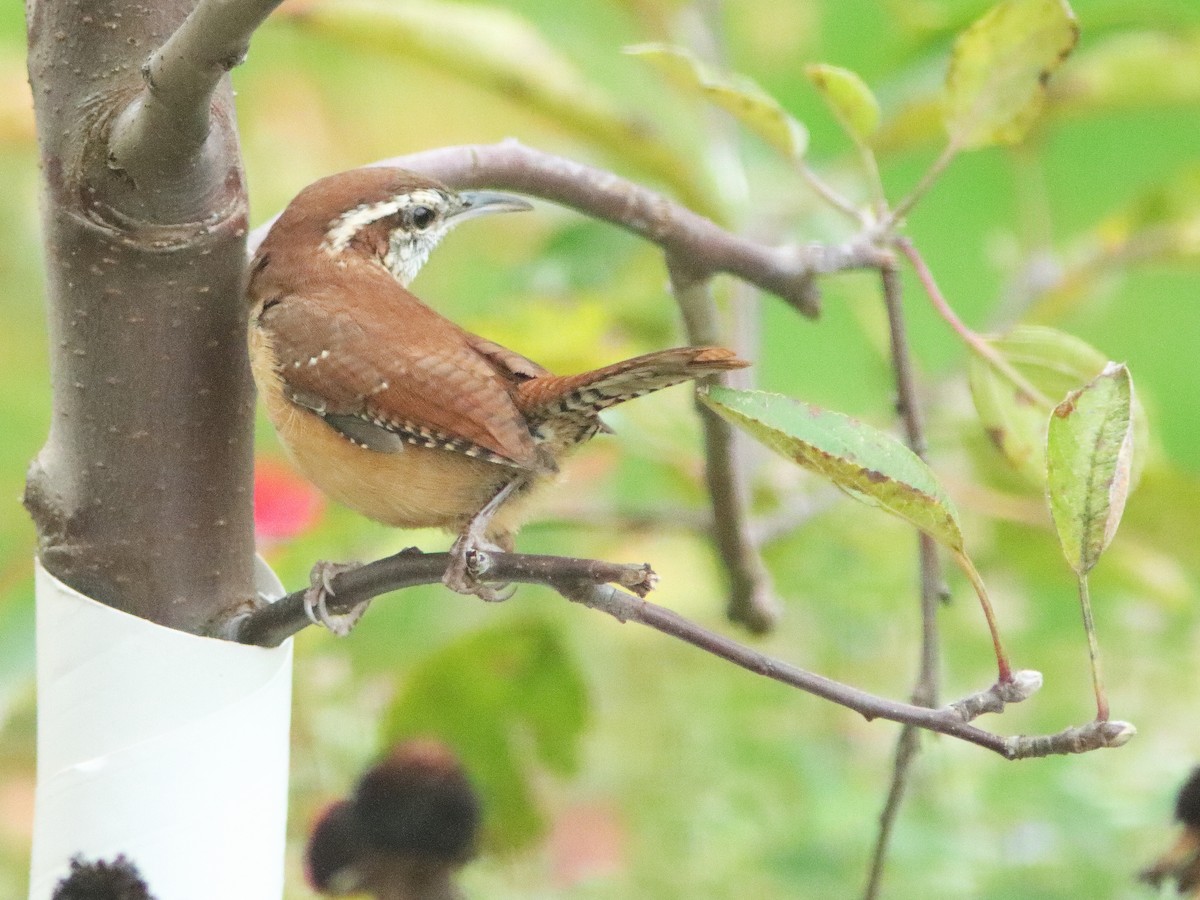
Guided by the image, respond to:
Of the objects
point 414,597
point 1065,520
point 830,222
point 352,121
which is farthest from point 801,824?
point 352,121

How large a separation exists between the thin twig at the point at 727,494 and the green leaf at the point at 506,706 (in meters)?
0.40

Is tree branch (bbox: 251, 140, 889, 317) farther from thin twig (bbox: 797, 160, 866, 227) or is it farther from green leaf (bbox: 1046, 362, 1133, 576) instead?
green leaf (bbox: 1046, 362, 1133, 576)

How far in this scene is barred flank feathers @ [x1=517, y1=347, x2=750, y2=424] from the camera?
1.00m

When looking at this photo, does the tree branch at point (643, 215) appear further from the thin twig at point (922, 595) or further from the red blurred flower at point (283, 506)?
the red blurred flower at point (283, 506)

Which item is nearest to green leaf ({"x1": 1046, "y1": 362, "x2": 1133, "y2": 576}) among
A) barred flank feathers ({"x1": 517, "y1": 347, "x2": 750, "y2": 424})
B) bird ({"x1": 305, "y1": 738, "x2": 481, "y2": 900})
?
barred flank feathers ({"x1": 517, "y1": 347, "x2": 750, "y2": 424})

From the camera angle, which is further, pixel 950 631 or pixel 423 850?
pixel 950 631

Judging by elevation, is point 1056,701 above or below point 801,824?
above

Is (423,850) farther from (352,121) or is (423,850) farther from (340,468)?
(352,121)

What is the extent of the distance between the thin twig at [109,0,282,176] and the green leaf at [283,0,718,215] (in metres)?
1.07

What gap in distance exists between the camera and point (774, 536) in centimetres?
218

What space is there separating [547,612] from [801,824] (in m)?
0.53

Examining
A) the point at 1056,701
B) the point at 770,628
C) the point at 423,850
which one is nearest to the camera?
the point at 423,850

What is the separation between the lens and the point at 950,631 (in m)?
2.62

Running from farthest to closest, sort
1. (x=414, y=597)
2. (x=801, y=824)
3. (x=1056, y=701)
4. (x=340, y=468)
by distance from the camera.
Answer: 1. (x=1056, y=701)
2. (x=801, y=824)
3. (x=414, y=597)
4. (x=340, y=468)
